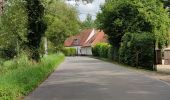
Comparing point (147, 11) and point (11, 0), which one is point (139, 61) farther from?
point (11, 0)

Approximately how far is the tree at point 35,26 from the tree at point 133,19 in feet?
46.4

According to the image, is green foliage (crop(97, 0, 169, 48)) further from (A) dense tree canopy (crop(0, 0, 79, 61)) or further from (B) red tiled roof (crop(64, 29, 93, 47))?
(B) red tiled roof (crop(64, 29, 93, 47))

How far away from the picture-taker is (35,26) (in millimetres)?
31375

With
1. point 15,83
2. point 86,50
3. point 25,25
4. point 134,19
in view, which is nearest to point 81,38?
point 86,50

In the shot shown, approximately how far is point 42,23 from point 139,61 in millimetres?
10924

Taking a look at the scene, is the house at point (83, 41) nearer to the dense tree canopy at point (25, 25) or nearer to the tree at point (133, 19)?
the tree at point (133, 19)

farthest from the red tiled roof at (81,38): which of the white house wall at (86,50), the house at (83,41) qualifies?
the white house wall at (86,50)

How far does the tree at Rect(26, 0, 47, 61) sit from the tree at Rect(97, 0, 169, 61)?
1415 centimetres

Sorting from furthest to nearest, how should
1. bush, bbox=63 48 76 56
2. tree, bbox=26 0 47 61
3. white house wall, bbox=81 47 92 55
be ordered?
bush, bbox=63 48 76 56
white house wall, bbox=81 47 92 55
tree, bbox=26 0 47 61

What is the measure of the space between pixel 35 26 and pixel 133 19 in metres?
17.0

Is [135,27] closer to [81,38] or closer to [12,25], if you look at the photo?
[12,25]

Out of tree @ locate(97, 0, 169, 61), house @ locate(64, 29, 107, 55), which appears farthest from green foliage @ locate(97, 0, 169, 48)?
house @ locate(64, 29, 107, 55)

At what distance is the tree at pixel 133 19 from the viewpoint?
44.2 meters

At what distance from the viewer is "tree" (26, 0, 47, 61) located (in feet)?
99.5
